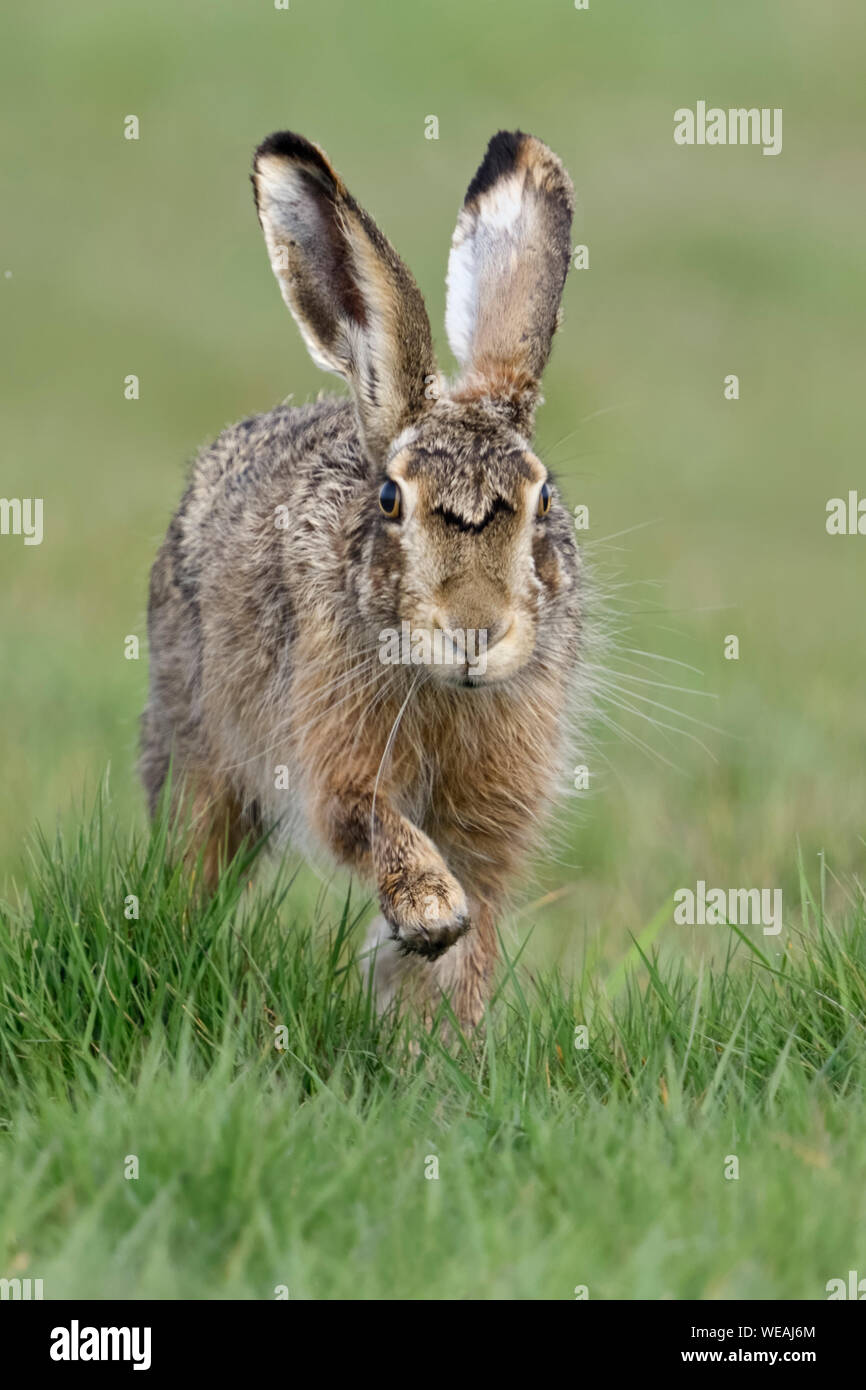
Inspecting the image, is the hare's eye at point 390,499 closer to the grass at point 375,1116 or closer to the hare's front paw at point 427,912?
the hare's front paw at point 427,912

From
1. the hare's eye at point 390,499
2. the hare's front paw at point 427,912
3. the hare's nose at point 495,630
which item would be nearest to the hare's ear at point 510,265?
the hare's eye at point 390,499

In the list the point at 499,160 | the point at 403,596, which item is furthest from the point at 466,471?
the point at 499,160

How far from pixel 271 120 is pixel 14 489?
13.3 meters

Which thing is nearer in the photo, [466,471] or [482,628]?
[482,628]

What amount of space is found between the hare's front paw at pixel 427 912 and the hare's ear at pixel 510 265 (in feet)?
5.46

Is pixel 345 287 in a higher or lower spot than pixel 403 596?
higher

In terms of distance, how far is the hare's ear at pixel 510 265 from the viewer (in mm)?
6188

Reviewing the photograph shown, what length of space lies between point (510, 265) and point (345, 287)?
0.64 m

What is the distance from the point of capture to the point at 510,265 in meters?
6.37

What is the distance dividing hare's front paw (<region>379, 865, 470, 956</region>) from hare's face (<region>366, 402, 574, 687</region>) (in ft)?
2.07

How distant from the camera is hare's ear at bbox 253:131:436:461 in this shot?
226 inches

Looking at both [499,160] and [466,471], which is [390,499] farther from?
[499,160]

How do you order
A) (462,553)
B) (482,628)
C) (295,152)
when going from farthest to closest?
1. (295,152)
2. (462,553)
3. (482,628)

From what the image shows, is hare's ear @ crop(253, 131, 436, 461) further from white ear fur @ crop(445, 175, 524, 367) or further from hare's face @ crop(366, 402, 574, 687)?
white ear fur @ crop(445, 175, 524, 367)
